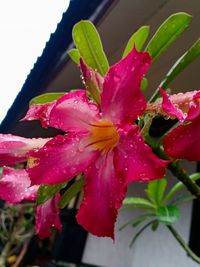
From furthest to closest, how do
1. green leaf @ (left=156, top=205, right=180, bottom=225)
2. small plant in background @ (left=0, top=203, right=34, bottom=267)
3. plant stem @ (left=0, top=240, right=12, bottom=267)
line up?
1. small plant in background @ (left=0, top=203, right=34, bottom=267)
2. plant stem @ (left=0, top=240, right=12, bottom=267)
3. green leaf @ (left=156, top=205, right=180, bottom=225)

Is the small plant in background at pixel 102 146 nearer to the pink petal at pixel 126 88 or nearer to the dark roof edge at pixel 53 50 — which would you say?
the pink petal at pixel 126 88

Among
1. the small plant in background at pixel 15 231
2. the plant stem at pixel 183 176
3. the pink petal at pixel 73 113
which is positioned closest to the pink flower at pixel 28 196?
the pink petal at pixel 73 113

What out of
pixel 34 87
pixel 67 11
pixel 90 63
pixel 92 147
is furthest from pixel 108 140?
pixel 34 87

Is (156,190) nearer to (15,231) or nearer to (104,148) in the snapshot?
(104,148)

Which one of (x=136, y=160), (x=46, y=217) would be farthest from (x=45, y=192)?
(x=136, y=160)

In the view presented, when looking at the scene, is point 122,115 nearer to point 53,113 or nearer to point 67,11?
point 53,113

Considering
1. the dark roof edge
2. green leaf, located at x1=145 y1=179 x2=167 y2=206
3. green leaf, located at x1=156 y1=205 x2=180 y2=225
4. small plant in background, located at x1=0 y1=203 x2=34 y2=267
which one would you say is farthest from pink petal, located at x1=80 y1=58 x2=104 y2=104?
small plant in background, located at x1=0 y1=203 x2=34 y2=267

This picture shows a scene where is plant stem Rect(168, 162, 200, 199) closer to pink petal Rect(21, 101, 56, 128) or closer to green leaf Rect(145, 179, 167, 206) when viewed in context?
pink petal Rect(21, 101, 56, 128)

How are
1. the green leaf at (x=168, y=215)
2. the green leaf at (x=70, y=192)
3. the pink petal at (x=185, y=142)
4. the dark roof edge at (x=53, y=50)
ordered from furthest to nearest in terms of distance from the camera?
the dark roof edge at (x=53, y=50) < the green leaf at (x=168, y=215) < the green leaf at (x=70, y=192) < the pink petal at (x=185, y=142)
